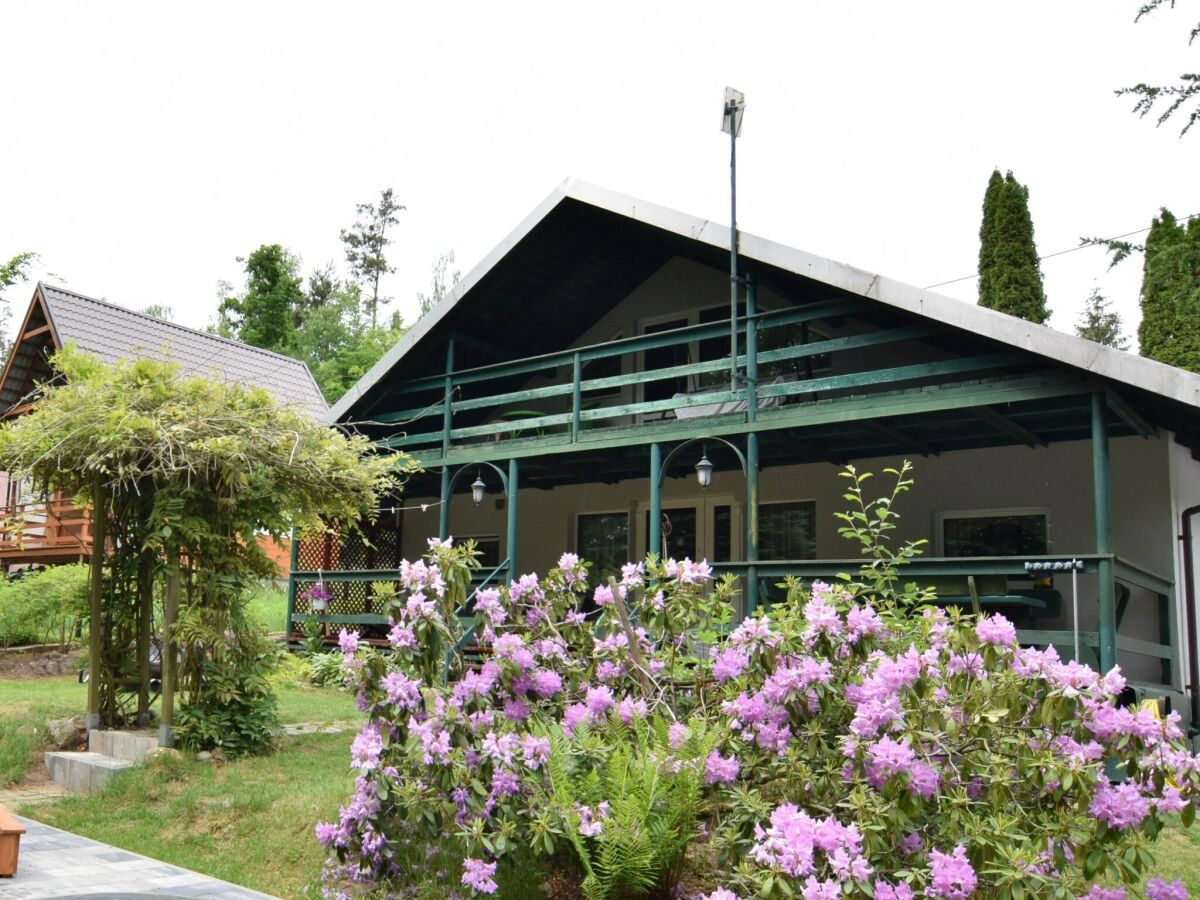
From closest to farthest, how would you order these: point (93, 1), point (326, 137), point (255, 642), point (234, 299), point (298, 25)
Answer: point (93, 1) < point (255, 642) < point (298, 25) < point (326, 137) < point (234, 299)

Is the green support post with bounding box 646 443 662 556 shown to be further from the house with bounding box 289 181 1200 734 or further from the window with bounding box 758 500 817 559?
the window with bounding box 758 500 817 559

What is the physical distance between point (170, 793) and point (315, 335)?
35.3 m

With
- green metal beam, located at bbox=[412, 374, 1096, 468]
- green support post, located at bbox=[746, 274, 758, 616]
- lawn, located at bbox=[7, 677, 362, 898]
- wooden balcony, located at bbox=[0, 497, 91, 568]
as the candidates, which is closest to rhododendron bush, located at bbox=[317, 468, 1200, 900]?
lawn, located at bbox=[7, 677, 362, 898]

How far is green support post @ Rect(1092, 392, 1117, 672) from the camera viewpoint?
317 inches

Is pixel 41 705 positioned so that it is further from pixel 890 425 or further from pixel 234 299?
pixel 234 299

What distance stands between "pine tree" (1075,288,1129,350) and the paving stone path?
35.8 metres

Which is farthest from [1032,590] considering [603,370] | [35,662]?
[35,662]

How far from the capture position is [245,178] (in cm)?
2481

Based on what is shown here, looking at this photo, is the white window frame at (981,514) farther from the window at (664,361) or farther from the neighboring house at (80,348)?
the neighboring house at (80,348)

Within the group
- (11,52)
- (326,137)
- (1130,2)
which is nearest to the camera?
(11,52)

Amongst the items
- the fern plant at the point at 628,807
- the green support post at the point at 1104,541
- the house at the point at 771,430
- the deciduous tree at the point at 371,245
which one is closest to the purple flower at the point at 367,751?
the fern plant at the point at 628,807

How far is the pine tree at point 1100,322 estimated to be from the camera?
36031mm

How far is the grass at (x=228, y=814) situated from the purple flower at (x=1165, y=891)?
3.79 m

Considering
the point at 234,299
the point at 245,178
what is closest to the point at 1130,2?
the point at 245,178
